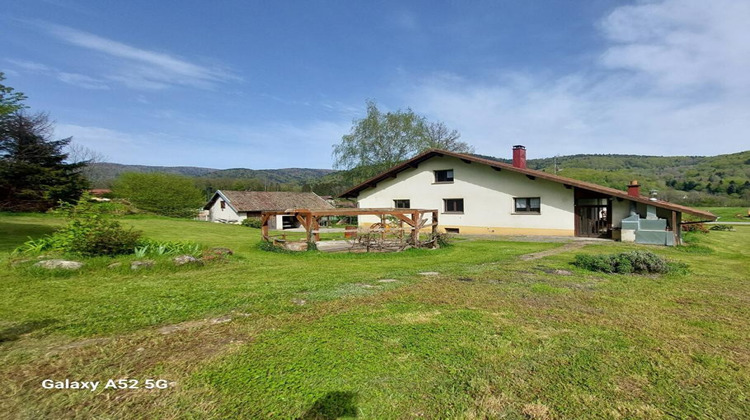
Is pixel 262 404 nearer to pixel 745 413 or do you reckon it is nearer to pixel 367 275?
pixel 745 413

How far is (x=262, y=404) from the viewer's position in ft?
9.15

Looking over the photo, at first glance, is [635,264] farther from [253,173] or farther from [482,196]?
[253,173]

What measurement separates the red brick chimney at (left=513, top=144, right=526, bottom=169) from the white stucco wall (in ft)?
6.82

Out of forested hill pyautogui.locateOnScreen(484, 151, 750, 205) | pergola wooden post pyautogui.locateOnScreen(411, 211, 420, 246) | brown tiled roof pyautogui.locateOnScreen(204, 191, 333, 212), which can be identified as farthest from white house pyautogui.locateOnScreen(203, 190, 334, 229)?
forested hill pyautogui.locateOnScreen(484, 151, 750, 205)

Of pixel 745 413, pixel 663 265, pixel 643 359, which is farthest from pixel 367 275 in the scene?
pixel 663 265

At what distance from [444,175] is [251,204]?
2542 centimetres

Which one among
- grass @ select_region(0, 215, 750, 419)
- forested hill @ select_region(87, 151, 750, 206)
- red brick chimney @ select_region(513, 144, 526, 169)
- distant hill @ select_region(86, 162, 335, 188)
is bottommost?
grass @ select_region(0, 215, 750, 419)

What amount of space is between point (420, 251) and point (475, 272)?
170 inches

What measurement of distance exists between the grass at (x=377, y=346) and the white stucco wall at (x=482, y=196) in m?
12.1

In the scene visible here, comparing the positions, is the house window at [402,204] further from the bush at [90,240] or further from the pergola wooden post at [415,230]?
the bush at [90,240]

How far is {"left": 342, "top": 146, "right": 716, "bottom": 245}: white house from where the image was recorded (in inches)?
645

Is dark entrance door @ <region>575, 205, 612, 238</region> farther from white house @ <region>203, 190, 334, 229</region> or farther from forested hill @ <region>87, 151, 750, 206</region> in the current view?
forested hill @ <region>87, 151, 750, 206</region>

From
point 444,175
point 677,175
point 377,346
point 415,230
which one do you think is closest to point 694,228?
point 444,175

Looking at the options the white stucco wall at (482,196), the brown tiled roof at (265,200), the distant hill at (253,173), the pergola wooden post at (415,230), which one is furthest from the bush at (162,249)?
the distant hill at (253,173)
